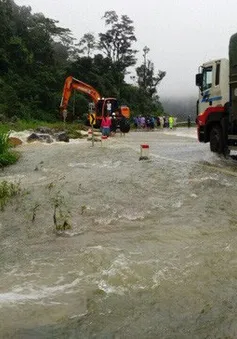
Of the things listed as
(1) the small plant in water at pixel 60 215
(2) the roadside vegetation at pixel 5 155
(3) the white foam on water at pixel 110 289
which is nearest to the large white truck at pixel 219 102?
(2) the roadside vegetation at pixel 5 155

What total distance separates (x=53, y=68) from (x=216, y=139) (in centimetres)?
3620

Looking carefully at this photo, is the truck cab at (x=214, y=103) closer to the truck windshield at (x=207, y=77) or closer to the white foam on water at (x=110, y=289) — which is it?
the truck windshield at (x=207, y=77)

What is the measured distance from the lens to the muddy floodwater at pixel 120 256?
3.29 m

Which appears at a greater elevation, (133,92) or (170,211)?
(133,92)

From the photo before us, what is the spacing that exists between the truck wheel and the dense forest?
870 inches

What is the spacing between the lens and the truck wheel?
12.0m

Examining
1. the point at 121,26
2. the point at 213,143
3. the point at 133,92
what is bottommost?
the point at 213,143

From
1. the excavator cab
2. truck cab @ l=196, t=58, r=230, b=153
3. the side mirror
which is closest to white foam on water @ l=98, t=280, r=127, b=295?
truck cab @ l=196, t=58, r=230, b=153

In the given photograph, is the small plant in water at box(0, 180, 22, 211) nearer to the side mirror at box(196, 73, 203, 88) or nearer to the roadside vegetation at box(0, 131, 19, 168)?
the roadside vegetation at box(0, 131, 19, 168)

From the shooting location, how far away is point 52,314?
3420mm

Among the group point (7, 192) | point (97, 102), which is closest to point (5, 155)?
point (7, 192)

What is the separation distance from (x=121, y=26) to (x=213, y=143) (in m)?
44.4

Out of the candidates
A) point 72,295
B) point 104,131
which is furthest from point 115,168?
point 104,131

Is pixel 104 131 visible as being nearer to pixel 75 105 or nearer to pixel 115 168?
pixel 115 168
